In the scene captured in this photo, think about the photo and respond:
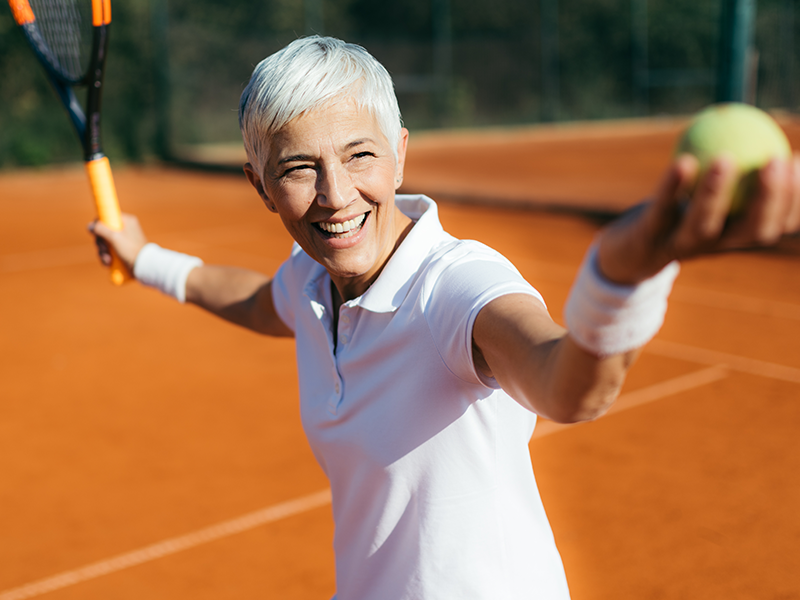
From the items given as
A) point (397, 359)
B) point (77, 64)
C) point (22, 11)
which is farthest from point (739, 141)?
point (77, 64)

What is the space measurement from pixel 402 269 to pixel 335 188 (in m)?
0.20

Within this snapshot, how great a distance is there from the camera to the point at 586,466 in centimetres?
417

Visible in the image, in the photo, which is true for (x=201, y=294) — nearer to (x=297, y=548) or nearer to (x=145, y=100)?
(x=297, y=548)

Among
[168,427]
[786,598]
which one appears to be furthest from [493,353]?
[168,427]

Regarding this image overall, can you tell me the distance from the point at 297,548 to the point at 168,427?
1609 mm

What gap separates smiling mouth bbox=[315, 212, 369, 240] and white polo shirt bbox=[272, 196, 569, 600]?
10cm

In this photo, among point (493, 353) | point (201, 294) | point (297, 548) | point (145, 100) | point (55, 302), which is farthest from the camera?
point (145, 100)

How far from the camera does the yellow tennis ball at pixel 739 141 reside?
0.98m

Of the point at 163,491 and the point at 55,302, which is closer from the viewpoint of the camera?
the point at 163,491

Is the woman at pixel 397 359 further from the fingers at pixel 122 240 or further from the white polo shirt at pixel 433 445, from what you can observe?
the fingers at pixel 122 240

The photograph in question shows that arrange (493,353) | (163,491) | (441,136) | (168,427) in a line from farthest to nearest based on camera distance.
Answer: (441,136) < (168,427) < (163,491) < (493,353)

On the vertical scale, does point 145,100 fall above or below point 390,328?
below

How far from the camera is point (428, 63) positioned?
2095cm

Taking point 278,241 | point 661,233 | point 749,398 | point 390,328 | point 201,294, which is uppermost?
point 661,233
